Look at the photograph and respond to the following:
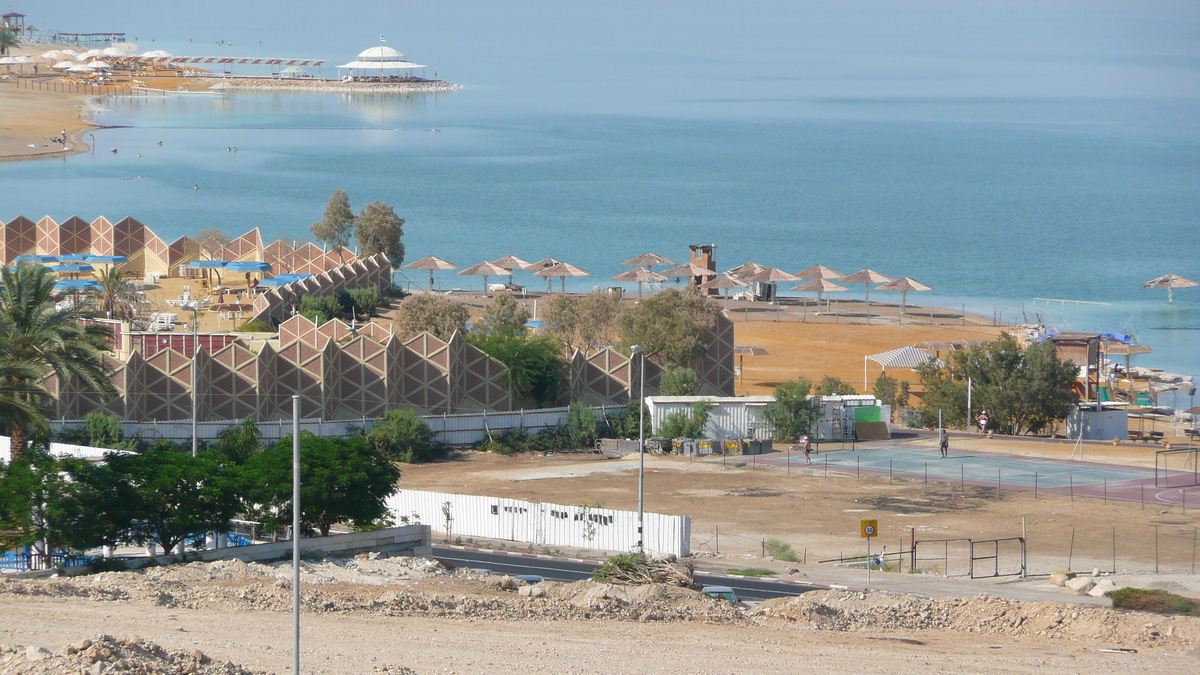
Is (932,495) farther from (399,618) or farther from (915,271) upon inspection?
(915,271)

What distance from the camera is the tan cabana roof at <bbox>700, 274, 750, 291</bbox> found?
3194 inches

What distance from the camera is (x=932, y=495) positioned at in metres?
42.3

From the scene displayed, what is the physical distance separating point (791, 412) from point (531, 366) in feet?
30.4

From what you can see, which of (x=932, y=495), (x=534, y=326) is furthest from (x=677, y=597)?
(x=534, y=326)

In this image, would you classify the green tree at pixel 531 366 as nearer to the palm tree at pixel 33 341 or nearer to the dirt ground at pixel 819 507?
the dirt ground at pixel 819 507

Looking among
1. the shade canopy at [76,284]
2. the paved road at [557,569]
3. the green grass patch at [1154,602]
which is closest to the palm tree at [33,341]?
the paved road at [557,569]

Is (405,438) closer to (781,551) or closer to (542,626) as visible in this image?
(781,551)

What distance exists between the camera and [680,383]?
54688 millimetres

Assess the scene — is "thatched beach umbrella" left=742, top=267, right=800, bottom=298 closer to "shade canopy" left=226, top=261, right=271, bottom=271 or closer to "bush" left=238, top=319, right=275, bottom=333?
"shade canopy" left=226, top=261, right=271, bottom=271

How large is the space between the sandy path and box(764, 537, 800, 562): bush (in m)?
8.75

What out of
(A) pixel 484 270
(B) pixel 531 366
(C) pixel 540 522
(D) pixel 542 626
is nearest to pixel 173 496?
(D) pixel 542 626

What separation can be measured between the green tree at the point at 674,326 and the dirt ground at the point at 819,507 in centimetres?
866

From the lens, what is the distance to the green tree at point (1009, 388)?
54.6 m

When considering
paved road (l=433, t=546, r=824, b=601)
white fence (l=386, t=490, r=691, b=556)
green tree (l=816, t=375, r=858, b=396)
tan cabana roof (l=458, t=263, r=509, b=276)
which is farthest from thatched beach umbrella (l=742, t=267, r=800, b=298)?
paved road (l=433, t=546, r=824, b=601)
